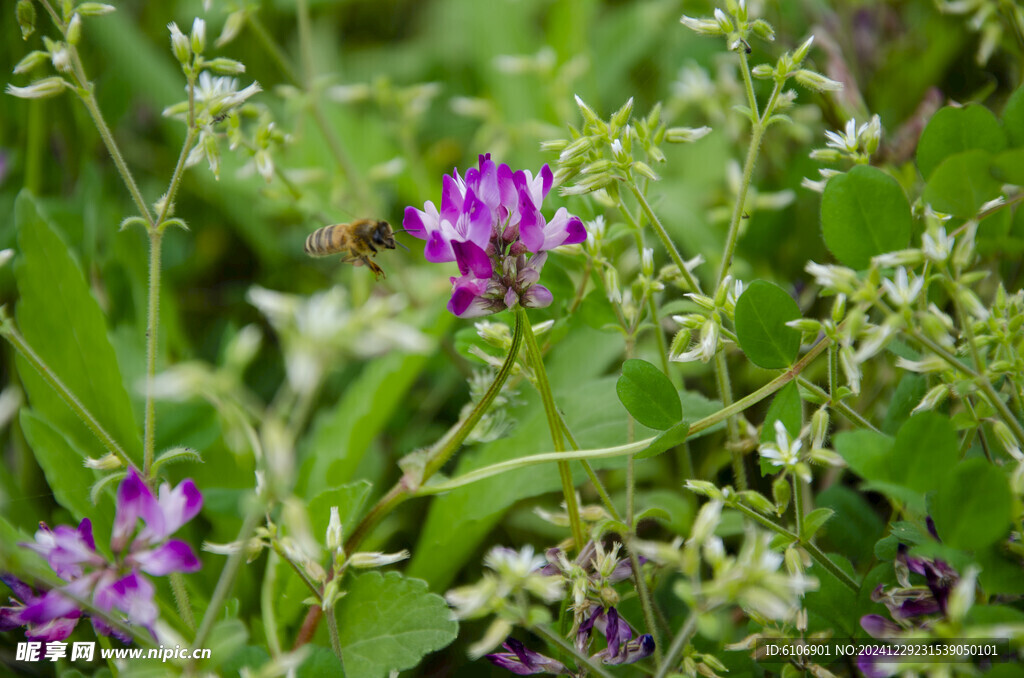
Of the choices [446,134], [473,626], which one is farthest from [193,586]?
[446,134]

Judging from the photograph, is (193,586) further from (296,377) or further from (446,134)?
(446,134)

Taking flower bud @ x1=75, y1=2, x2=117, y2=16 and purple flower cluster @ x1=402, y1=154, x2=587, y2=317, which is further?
flower bud @ x1=75, y1=2, x2=117, y2=16

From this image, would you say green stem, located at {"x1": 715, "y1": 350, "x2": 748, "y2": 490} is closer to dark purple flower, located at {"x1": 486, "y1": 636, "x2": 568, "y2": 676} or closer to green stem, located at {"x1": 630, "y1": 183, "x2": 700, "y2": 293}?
green stem, located at {"x1": 630, "y1": 183, "x2": 700, "y2": 293}

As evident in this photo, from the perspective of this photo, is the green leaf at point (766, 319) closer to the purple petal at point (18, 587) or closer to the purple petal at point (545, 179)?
the purple petal at point (545, 179)

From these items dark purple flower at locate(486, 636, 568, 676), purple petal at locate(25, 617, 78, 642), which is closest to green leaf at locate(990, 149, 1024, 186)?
dark purple flower at locate(486, 636, 568, 676)

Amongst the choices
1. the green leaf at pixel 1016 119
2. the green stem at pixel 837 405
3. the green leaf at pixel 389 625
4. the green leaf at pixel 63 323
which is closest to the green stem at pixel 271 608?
the green leaf at pixel 389 625

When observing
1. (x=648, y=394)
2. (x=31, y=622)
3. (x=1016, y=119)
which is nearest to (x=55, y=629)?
(x=31, y=622)

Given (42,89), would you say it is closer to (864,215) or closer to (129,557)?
(129,557)
